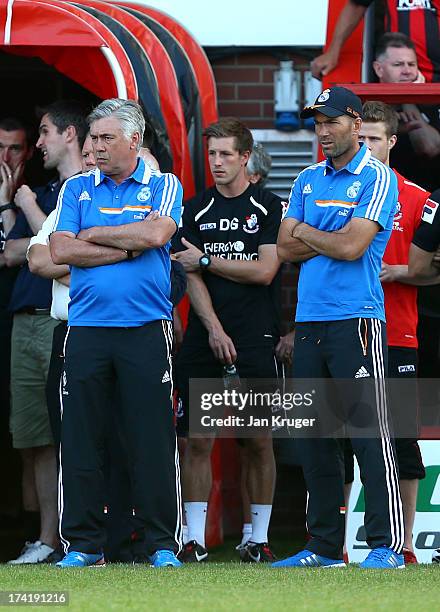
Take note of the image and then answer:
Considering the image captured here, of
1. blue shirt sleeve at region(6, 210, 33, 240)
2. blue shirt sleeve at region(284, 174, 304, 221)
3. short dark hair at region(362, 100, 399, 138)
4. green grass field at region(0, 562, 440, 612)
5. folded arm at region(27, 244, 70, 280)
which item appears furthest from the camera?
blue shirt sleeve at region(6, 210, 33, 240)

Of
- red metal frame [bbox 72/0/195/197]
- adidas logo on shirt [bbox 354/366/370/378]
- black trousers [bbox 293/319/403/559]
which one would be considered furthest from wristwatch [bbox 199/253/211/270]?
adidas logo on shirt [bbox 354/366/370/378]

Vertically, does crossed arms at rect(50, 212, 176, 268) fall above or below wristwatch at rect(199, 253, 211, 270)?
above

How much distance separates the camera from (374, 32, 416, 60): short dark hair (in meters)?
7.40

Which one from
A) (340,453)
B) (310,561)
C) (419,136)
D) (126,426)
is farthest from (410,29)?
(310,561)

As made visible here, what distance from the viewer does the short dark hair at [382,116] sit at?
6559 millimetres

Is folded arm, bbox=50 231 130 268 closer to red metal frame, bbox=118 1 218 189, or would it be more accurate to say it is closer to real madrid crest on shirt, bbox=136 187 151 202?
real madrid crest on shirt, bbox=136 187 151 202

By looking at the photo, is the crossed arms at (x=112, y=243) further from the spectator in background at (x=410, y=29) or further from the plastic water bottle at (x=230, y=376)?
the spectator in background at (x=410, y=29)

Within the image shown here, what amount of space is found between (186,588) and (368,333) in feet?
4.31

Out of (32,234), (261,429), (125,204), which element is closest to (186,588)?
(125,204)

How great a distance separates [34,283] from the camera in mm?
7133

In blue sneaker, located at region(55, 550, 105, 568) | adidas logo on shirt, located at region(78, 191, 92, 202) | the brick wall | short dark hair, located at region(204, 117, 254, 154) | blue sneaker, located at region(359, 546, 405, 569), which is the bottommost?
blue sneaker, located at region(55, 550, 105, 568)

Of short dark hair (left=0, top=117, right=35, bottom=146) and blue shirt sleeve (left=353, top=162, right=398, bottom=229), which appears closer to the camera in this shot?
blue shirt sleeve (left=353, top=162, right=398, bottom=229)

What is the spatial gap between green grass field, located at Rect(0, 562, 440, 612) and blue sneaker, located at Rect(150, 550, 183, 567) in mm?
65

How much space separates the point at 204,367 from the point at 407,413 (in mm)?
1161
